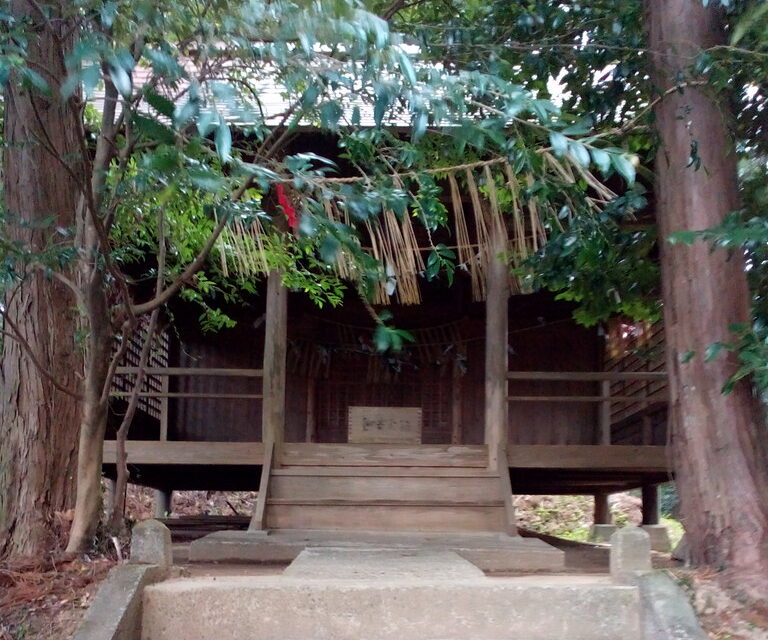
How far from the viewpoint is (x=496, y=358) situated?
276 inches

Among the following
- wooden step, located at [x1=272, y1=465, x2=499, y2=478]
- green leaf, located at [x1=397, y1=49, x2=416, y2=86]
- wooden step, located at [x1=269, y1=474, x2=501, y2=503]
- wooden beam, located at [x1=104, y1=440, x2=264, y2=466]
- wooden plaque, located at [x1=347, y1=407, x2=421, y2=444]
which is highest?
green leaf, located at [x1=397, y1=49, x2=416, y2=86]

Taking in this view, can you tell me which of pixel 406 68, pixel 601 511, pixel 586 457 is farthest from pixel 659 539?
pixel 406 68

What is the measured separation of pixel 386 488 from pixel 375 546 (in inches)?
42.0

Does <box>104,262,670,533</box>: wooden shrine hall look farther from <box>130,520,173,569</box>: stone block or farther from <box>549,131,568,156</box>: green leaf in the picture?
<box>549,131,568,156</box>: green leaf

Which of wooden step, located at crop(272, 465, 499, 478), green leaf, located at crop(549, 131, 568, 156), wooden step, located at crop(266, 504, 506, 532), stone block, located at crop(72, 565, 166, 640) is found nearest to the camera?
green leaf, located at crop(549, 131, 568, 156)

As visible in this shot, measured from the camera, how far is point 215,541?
5336 millimetres

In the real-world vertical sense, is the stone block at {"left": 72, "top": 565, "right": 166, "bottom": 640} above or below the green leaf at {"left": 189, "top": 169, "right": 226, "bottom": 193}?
below

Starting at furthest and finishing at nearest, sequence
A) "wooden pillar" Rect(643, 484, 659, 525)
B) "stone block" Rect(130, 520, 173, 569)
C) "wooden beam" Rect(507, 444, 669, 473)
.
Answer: "wooden pillar" Rect(643, 484, 659, 525) < "wooden beam" Rect(507, 444, 669, 473) < "stone block" Rect(130, 520, 173, 569)

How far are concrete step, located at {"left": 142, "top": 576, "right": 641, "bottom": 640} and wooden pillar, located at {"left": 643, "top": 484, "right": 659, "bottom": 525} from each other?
6.72 m

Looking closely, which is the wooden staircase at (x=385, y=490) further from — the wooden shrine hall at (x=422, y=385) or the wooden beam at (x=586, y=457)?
the wooden shrine hall at (x=422, y=385)

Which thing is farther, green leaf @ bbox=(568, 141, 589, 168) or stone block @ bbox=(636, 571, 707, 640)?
stone block @ bbox=(636, 571, 707, 640)

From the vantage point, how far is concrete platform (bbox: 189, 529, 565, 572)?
5.25 metres

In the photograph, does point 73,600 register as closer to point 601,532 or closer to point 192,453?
point 192,453

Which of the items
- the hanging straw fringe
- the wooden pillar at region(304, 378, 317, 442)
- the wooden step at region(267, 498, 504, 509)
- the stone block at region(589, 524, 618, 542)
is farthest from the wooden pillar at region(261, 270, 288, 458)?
the stone block at region(589, 524, 618, 542)
